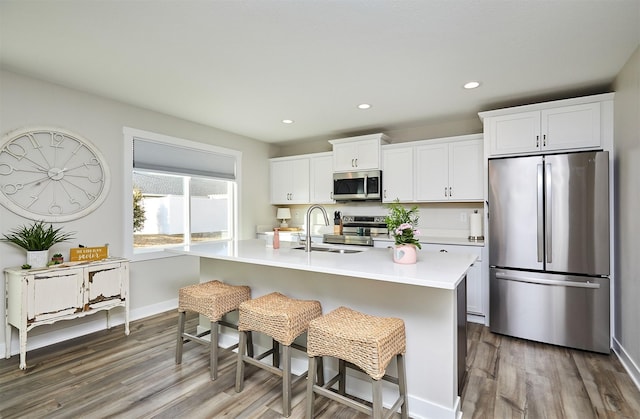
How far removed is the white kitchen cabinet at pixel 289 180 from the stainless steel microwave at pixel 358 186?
0.64 meters

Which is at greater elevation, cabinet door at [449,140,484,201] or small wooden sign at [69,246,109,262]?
cabinet door at [449,140,484,201]

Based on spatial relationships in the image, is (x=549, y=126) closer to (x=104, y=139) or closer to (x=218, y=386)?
(x=218, y=386)

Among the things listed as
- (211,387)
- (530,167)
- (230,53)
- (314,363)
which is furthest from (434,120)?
(211,387)

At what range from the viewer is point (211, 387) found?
2.18 m

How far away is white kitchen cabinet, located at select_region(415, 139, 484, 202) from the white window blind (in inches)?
108

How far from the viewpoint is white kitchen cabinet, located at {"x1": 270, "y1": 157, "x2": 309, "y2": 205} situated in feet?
16.8

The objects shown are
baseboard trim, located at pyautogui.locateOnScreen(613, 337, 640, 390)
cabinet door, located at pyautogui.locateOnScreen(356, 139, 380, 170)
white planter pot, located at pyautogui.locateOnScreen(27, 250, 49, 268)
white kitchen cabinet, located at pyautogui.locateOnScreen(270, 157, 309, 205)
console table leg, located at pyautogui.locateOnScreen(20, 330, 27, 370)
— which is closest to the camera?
baseboard trim, located at pyautogui.locateOnScreen(613, 337, 640, 390)

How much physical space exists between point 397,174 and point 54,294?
3871 millimetres

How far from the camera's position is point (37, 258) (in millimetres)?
2664

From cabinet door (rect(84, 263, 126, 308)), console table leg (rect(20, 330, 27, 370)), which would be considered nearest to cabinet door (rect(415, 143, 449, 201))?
cabinet door (rect(84, 263, 126, 308))

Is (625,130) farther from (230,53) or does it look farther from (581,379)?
(230,53)

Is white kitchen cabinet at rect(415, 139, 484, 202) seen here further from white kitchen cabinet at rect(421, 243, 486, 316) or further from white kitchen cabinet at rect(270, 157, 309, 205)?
white kitchen cabinet at rect(270, 157, 309, 205)

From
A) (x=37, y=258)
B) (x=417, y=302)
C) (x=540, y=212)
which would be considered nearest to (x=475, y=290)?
(x=540, y=212)

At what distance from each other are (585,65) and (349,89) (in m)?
1.93
